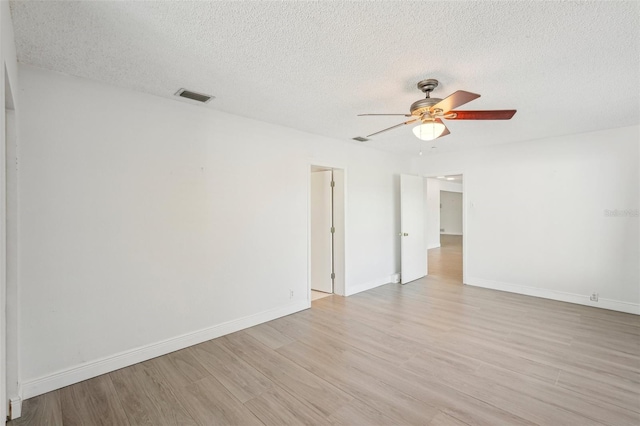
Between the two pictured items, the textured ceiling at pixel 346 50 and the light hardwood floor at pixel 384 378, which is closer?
the textured ceiling at pixel 346 50

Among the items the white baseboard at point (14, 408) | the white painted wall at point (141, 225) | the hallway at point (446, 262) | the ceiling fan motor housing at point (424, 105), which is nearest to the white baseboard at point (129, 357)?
the white painted wall at point (141, 225)

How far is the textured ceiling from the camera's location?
1.66 m

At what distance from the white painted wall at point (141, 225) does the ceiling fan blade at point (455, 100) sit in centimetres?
214

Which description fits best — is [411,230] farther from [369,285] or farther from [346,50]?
[346,50]

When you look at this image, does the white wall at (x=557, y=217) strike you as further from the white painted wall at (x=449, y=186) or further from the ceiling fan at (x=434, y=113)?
the white painted wall at (x=449, y=186)

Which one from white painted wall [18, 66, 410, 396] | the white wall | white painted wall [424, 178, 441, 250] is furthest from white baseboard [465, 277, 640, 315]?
white painted wall [424, 178, 441, 250]

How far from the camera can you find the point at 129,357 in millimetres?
2627

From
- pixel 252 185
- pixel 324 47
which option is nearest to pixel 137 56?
pixel 324 47

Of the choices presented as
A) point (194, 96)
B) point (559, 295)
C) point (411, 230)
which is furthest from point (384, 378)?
point (559, 295)

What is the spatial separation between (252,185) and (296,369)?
210cm

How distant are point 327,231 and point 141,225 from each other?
113 inches

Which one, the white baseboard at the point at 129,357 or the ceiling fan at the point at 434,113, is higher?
the ceiling fan at the point at 434,113

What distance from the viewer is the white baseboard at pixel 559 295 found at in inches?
155

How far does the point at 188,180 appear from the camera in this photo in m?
3.02
